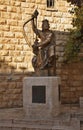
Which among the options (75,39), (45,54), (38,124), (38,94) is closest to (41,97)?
(38,94)

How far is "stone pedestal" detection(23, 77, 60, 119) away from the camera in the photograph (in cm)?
1130

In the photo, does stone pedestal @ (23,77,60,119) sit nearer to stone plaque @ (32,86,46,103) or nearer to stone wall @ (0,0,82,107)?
stone plaque @ (32,86,46,103)

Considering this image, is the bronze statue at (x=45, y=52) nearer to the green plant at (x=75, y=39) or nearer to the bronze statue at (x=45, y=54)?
the bronze statue at (x=45, y=54)

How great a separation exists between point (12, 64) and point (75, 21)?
3315mm

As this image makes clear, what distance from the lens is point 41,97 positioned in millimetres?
11516

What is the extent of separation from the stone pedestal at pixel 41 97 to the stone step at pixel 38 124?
31.2 inches

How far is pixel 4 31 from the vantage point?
1564 centimetres

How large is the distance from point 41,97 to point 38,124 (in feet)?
Answer: 4.43

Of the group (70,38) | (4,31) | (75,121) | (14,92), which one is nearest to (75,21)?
(70,38)

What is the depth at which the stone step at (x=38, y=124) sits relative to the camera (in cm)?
991

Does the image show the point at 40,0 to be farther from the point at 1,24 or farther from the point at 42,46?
the point at 42,46

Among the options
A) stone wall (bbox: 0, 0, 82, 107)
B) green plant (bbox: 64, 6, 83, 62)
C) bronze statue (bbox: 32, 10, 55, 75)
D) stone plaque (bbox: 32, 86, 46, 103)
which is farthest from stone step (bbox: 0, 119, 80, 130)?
green plant (bbox: 64, 6, 83, 62)

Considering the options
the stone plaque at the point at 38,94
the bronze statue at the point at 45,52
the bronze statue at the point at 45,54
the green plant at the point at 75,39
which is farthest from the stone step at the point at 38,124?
the green plant at the point at 75,39

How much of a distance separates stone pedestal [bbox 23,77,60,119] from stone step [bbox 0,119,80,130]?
791 millimetres
